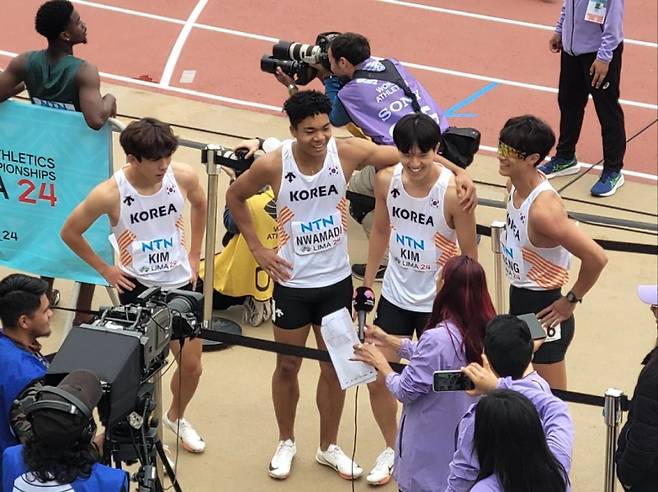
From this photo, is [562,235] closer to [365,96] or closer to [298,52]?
[365,96]

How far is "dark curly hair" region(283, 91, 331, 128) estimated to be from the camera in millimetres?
5812

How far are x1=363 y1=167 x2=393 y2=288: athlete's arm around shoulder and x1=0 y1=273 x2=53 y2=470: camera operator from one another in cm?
172

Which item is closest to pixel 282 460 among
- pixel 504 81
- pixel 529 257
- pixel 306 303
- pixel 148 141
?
pixel 306 303

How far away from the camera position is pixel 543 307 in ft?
19.4

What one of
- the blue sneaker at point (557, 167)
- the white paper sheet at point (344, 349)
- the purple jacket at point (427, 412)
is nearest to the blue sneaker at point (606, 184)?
the blue sneaker at point (557, 167)

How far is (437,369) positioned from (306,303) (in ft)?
4.52

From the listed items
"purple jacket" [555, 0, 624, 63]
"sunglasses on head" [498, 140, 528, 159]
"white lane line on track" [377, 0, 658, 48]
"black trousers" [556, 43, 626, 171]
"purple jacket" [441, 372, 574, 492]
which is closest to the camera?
"purple jacket" [441, 372, 574, 492]

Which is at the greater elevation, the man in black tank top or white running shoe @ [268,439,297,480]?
the man in black tank top

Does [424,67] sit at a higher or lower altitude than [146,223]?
lower

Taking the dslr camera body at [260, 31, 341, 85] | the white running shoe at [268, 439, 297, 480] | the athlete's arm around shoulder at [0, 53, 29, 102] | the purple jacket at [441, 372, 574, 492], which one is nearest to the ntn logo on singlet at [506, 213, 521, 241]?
the purple jacket at [441, 372, 574, 492]

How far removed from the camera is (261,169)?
6.07m

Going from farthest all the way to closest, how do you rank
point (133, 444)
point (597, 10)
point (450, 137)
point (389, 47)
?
point (389, 47), point (597, 10), point (450, 137), point (133, 444)

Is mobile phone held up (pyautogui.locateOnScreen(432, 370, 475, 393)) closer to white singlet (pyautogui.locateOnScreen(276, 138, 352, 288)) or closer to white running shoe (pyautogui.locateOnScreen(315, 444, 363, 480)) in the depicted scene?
white singlet (pyautogui.locateOnScreen(276, 138, 352, 288))

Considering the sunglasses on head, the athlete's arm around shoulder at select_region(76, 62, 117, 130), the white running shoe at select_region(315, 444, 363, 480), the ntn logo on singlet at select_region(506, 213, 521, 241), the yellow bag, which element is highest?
the sunglasses on head
